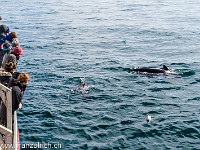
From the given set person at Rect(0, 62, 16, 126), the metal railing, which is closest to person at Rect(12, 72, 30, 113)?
person at Rect(0, 62, 16, 126)

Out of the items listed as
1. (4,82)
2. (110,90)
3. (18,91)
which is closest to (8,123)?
(18,91)

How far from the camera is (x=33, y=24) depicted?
37.0 meters

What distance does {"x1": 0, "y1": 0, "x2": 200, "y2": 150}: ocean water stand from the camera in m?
11.2

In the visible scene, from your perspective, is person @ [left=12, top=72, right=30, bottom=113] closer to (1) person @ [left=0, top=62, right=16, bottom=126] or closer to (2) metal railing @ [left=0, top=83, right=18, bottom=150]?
(1) person @ [left=0, top=62, right=16, bottom=126]

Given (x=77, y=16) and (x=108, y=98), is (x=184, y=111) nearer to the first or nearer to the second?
(x=108, y=98)

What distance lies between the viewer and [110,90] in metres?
15.5

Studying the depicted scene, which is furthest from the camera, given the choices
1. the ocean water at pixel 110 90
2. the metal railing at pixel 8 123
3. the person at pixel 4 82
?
the ocean water at pixel 110 90

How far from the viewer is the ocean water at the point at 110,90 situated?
11156 mm

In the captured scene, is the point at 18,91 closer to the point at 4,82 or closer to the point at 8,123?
the point at 4,82

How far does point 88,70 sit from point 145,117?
7.25 meters

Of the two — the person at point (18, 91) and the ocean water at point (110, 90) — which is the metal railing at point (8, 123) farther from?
the ocean water at point (110, 90)

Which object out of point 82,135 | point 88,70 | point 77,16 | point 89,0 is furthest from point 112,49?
point 89,0

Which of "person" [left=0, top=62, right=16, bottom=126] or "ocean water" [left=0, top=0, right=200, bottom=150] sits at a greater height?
"person" [left=0, top=62, right=16, bottom=126]

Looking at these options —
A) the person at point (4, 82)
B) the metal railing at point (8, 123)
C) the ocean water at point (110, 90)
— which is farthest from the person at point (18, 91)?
the ocean water at point (110, 90)
